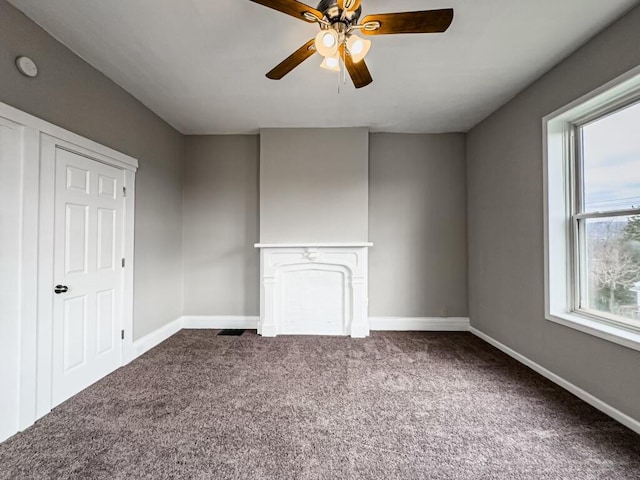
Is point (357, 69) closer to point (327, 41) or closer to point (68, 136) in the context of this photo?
point (327, 41)

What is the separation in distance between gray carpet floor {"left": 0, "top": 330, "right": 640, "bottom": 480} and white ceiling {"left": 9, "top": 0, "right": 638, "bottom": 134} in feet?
8.91

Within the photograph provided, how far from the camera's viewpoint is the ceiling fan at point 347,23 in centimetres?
156

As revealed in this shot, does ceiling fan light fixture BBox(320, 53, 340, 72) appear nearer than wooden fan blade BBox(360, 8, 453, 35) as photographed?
No

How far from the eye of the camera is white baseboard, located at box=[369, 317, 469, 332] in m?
4.11

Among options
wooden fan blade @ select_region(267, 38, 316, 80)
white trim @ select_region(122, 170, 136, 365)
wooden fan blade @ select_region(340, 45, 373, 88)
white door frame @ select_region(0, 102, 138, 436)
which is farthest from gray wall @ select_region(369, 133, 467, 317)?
white door frame @ select_region(0, 102, 138, 436)

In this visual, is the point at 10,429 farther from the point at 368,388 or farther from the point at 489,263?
the point at 489,263

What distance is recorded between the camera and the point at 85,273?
2533 millimetres

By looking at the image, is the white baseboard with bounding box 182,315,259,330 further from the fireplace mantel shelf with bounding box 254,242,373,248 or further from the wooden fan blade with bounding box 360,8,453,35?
the wooden fan blade with bounding box 360,8,453,35

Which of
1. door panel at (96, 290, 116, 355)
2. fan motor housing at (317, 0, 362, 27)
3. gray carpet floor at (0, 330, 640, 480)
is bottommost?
gray carpet floor at (0, 330, 640, 480)

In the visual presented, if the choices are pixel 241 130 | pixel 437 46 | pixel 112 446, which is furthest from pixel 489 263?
pixel 112 446

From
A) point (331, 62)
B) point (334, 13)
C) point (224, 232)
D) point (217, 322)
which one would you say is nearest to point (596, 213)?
point (331, 62)

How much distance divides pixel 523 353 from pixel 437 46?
9.62 ft

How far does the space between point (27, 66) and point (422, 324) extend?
4.61 m

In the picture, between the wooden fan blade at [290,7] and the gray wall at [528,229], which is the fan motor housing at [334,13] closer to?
the wooden fan blade at [290,7]
